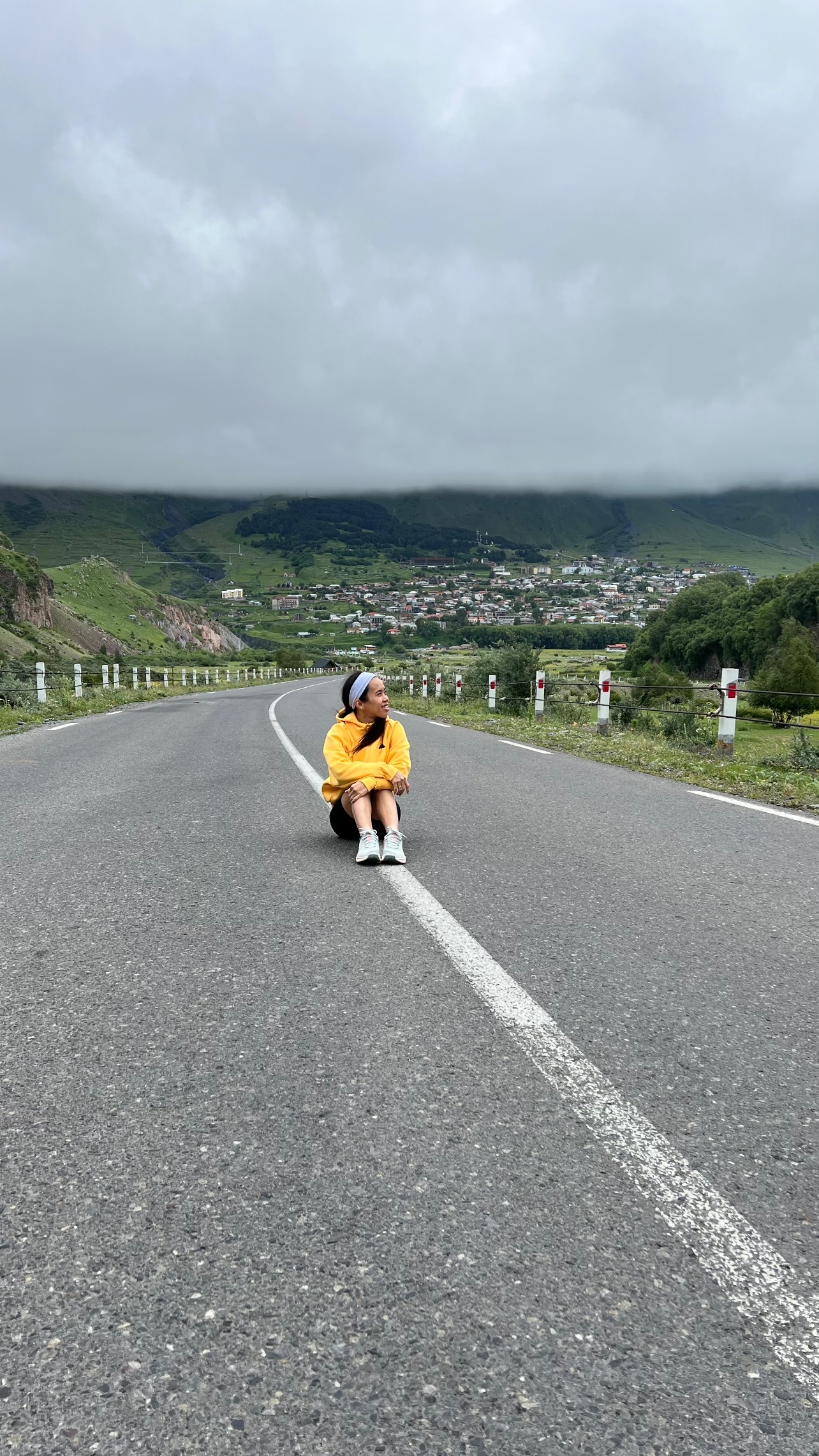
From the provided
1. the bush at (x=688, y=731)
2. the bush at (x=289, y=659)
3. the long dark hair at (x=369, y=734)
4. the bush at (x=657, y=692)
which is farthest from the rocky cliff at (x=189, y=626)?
the long dark hair at (x=369, y=734)

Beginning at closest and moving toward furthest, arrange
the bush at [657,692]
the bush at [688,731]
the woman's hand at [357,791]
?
the woman's hand at [357,791], the bush at [688,731], the bush at [657,692]

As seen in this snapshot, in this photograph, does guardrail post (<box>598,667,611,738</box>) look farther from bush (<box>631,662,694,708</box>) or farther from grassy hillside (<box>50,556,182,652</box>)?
grassy hillside (<box>50,556,182,652</box>)

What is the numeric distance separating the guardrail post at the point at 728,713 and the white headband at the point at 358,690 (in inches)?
286

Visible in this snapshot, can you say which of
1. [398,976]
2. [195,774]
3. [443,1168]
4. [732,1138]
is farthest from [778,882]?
[195,774]

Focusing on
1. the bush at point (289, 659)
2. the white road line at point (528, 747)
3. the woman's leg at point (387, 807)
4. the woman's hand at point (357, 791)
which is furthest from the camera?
the bush at point (289, 659)

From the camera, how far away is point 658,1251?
1.96m

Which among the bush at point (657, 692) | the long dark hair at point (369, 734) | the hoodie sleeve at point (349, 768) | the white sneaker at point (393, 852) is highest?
the long dark hair at point (369, 734)

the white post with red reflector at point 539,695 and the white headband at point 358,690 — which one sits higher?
the white headband at point 358,690

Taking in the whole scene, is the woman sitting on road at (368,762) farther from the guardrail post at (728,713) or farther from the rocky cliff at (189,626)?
the rocky cliff at (189,626)

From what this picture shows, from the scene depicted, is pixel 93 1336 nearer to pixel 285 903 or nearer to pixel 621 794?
pixel 285 903

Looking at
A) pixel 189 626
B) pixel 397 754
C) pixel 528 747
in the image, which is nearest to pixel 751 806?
pixel 397 754

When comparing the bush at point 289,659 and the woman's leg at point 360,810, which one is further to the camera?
the bush at point 289,659

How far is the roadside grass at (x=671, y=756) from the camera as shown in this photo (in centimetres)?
963

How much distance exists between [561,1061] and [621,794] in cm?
637
